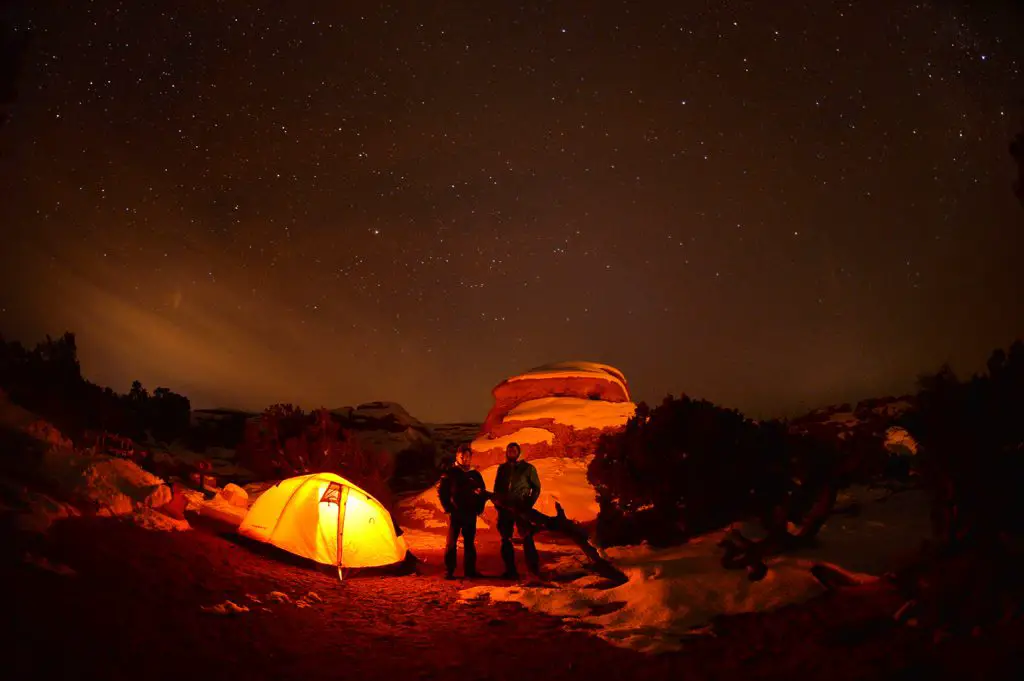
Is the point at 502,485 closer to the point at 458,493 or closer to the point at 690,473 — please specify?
the point at 458,493

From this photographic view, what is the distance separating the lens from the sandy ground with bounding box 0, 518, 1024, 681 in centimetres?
455

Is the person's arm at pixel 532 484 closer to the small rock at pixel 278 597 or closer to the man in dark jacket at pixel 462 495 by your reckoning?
the man in dark jacket at pixel 462 495

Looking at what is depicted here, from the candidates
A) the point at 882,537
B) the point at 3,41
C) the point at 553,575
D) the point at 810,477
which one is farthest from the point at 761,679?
the point at 3,41

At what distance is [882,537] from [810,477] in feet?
4.17

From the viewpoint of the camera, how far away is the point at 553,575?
31.6 ft

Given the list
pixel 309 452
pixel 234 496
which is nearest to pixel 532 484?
pixel 234 496

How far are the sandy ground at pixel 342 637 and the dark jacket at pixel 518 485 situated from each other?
1.55 meters

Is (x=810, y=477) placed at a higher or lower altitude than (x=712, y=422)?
lower

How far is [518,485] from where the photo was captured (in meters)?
9.10

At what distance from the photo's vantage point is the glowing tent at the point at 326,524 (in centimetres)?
986

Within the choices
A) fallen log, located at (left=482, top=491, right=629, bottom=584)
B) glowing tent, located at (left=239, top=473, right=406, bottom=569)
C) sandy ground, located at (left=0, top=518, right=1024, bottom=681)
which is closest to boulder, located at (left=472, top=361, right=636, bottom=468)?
glowing tent, located at (left=239, top=473, right=406, bottom=569)

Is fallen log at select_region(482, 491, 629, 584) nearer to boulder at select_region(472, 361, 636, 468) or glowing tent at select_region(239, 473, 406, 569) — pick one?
glowing tent at select_region(239, 473, 406, 569)

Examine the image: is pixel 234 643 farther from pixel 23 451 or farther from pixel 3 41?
pixel 3 41

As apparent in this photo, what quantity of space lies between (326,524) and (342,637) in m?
3.83
